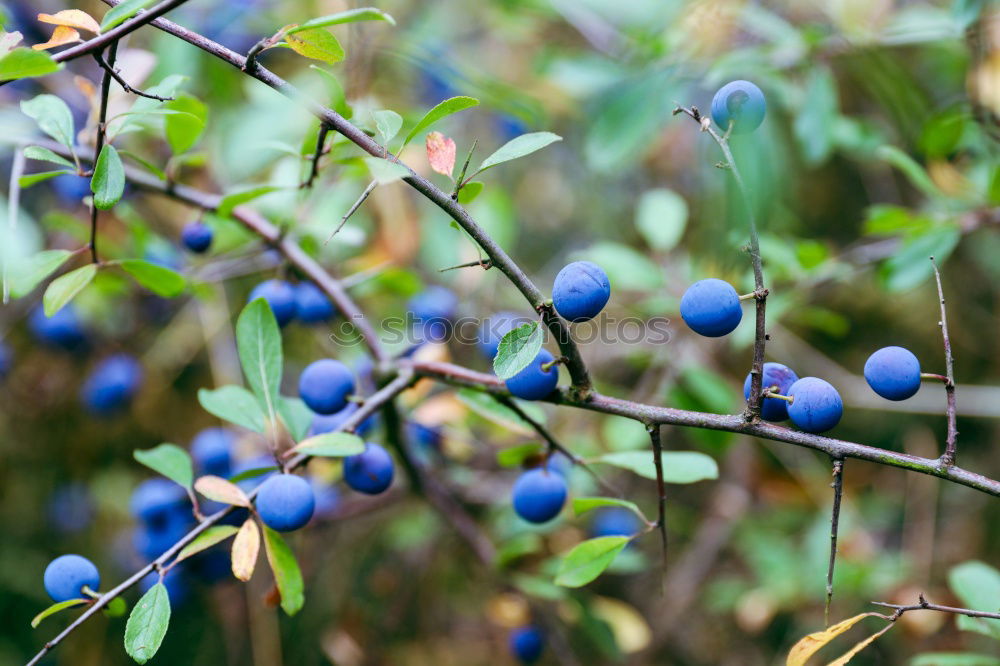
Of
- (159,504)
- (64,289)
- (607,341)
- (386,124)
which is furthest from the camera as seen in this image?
(607,341)

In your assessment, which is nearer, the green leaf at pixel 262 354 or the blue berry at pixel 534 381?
the blue berry at pixel 534 381

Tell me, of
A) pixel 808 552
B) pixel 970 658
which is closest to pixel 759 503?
pixel 808 552

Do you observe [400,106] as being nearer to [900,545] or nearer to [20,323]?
[20,323]

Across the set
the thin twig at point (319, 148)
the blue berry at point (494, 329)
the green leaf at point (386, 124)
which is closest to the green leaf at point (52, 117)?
the thin twig at point (319, 148)

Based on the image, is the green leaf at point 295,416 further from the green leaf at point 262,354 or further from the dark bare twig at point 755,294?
the dark bare twig at point 755,294

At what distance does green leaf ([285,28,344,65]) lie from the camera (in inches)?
27.0

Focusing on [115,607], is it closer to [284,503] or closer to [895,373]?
[284,503]

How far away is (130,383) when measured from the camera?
1486 mm

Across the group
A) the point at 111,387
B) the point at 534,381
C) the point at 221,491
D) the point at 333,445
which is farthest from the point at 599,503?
the point at 111,387

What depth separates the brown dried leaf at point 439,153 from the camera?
0.71 m

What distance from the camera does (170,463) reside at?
86 centimetres

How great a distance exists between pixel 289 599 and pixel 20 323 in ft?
4.06

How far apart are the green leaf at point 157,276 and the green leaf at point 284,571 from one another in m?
0.31

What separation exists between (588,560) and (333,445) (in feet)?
1.03
